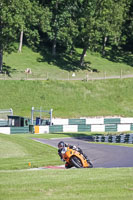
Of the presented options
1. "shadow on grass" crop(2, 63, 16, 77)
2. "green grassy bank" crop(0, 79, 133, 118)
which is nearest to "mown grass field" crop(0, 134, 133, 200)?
"green grassy bank" crop(0, 79, 133, 118)

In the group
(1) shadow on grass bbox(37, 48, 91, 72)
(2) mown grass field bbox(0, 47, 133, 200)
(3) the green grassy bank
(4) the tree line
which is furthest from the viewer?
(1) shadow on grass bbox(37, 48, 91, 72)

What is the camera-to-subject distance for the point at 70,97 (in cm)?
6038

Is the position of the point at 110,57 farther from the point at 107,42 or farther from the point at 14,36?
the point at 14,36

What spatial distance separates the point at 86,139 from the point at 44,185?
23.7 meters

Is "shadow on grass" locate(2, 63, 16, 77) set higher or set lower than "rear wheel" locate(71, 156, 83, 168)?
higher

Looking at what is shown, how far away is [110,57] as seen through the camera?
84750 millimetres

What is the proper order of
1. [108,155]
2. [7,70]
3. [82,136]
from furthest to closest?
[7,70] → [82,136] → [108,155]

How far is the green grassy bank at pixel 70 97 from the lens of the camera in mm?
55656

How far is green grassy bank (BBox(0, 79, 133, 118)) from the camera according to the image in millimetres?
55656

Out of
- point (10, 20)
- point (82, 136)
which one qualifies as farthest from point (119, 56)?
point (82, 136)

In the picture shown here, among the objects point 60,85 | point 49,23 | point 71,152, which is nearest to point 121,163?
point 71,152

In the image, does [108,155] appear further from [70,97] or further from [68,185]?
[70,97]

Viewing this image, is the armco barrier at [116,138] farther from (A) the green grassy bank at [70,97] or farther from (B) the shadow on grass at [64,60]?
(B) the shadow on grass at [64,60]

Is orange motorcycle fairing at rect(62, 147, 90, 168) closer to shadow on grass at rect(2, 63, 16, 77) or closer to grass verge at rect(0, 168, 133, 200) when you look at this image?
grass verge at rect(0, 168, 133, 200)
